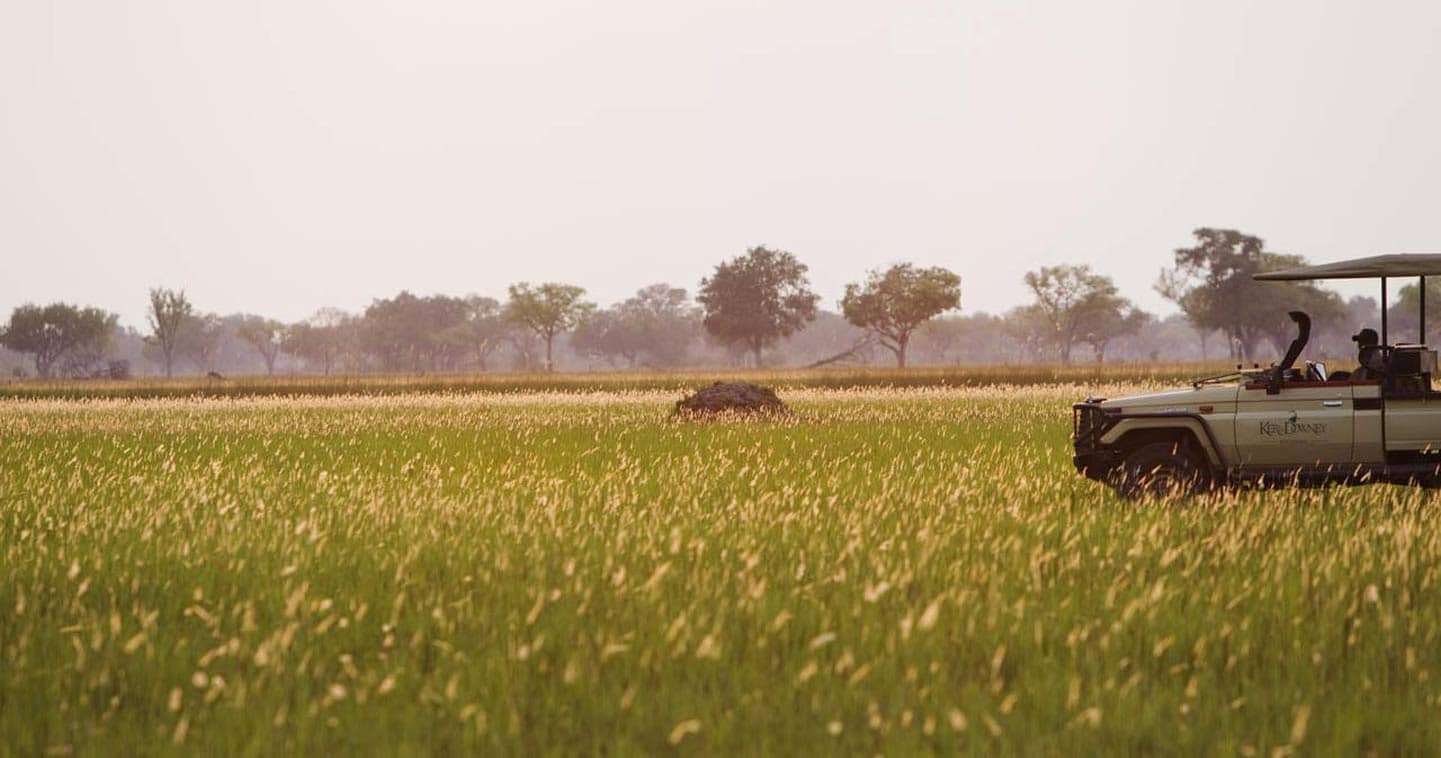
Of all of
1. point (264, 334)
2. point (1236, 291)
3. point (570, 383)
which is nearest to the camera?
point (570, 383)

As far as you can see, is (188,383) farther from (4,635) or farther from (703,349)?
(703,349)

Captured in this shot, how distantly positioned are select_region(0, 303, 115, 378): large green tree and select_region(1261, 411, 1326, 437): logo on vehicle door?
447 feet

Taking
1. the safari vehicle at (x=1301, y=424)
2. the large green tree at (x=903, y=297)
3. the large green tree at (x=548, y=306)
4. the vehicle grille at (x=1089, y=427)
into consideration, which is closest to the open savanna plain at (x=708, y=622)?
the safari vehicle at (x=1301, y=424)

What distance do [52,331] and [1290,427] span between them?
14010 cm

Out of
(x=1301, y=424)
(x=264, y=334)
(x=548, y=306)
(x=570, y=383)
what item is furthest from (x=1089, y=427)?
(x=264, y=334)

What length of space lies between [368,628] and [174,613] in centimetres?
159

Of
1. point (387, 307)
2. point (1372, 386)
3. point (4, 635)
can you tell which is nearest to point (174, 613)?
point (4, 635)

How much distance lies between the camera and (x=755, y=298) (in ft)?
381

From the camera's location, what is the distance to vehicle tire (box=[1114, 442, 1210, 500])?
41.8ft

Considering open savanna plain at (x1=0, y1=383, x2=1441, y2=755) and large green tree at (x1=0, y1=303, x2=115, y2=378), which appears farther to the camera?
large green tree at (x1=0, y1=303, x2=115, y2=378)

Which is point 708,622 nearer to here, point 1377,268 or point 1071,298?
point 1377,268

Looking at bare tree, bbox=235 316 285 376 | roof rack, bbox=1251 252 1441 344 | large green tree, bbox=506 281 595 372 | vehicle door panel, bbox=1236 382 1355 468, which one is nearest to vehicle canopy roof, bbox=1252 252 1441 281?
roof rack, bbox=1251 252 1441 344

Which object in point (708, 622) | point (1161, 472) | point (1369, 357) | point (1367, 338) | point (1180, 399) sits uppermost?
point (1367, 338)

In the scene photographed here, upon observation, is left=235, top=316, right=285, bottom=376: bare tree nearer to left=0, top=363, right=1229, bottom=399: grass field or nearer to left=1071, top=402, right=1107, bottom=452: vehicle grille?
left=0, top=363, right=1229, bottom=399: grass field
